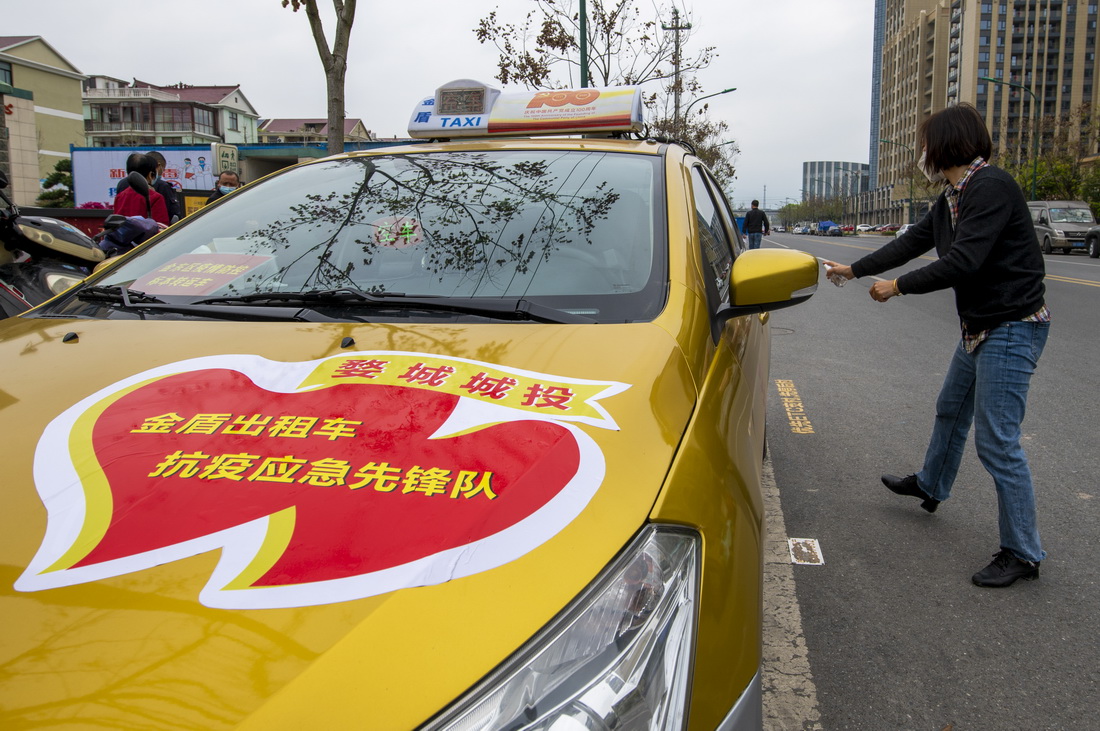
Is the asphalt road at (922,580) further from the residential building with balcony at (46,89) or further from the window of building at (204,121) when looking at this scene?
the window of building at (204,121)

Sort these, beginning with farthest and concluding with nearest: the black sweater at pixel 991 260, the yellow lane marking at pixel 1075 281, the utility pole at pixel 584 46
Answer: the utility pole at pixel 584 46, the yellow lane marking at pixel 1075 281, the black sweater at pixel 991 260

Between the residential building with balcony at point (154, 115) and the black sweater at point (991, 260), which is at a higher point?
the residential building with balcony at point (154, 115)

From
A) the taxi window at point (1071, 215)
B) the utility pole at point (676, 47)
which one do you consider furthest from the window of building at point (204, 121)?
the taxi window at point (1071, 215)

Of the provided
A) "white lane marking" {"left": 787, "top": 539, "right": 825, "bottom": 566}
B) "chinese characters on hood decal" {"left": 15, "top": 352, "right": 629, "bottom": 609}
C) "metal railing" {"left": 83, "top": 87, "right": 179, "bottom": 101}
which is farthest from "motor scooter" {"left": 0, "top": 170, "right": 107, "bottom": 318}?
"metal railing" {"left": 83, "top": 87, "right": 179, "bottom": 101}

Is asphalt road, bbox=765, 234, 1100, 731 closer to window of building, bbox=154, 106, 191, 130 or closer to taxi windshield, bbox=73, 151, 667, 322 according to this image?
taxi windshield, bbox=73, 151, 667, 322

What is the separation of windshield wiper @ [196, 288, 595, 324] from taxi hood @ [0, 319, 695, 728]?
0.27ft

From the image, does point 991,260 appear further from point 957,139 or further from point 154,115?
point 154,115

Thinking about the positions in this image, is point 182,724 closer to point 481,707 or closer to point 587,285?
point 481,707

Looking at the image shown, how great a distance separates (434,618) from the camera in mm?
1029

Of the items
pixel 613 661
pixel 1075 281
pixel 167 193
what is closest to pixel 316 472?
pixel 613 661

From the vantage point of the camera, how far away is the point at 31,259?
4844mm

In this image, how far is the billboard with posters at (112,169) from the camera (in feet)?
88.2

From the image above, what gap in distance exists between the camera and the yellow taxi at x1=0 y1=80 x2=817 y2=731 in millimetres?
972

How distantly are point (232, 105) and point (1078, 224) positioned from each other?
82084 millimetres
